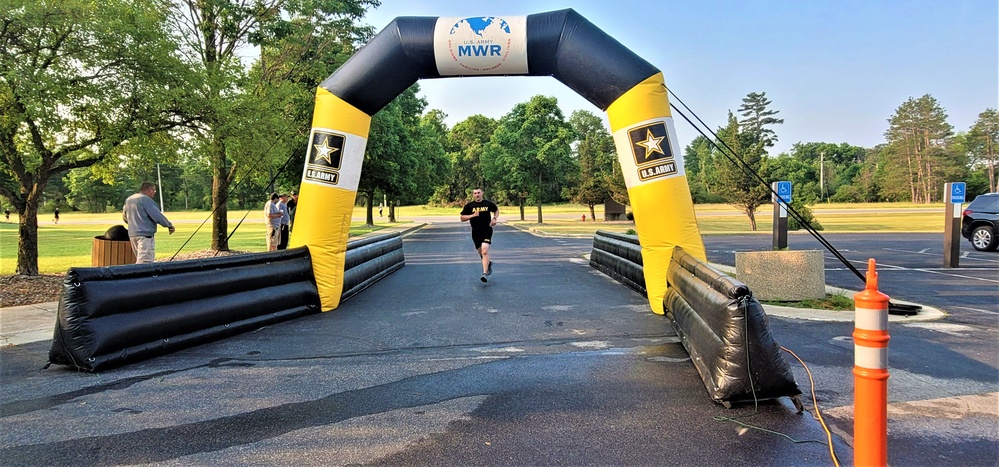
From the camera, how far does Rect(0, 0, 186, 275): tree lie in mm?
8578

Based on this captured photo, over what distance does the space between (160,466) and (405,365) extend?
2.28 m

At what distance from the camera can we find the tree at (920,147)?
→ 72438 mm

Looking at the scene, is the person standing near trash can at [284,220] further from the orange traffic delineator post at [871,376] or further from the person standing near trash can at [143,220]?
the orange traffic delineator post at [871,376]

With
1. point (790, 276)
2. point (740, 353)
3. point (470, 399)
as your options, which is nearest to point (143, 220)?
point (470, 399)

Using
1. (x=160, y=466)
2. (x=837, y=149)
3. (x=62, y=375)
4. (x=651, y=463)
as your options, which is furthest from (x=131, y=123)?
(x=837, y=149)

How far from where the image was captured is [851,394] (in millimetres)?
4230

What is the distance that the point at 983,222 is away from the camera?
16484 mm

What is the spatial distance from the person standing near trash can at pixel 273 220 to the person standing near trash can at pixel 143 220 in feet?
16.2

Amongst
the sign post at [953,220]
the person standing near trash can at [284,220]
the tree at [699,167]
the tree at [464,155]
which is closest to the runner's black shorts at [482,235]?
the person standing near trash can at [284,220]

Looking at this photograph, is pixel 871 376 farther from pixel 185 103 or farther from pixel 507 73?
pixel 185 103

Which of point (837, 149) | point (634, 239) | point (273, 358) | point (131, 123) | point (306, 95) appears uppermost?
point (837, 149)

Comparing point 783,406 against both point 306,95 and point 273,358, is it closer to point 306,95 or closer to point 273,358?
point 273,358

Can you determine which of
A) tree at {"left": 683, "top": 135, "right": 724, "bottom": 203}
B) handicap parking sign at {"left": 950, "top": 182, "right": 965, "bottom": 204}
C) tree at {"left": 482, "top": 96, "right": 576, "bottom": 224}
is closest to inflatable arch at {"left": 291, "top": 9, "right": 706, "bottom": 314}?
handicap parking sign at {"left": 950, "top": 182, "right": 965, "bottom": 204}

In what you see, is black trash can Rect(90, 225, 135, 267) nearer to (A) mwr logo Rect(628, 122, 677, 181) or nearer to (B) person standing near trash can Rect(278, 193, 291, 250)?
(B) person standing near trash can Rect(278, 193, 291, 250)
